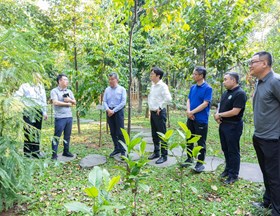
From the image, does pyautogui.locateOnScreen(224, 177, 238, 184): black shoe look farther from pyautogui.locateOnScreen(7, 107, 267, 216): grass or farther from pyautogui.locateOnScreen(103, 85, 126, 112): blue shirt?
pyautogui.locateOnScreen(103, 85, 126, 112): blue shirt

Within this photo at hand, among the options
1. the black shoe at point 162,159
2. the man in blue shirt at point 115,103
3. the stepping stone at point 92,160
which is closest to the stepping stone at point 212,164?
the black shoe at point 162,159

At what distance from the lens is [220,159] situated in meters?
4.55

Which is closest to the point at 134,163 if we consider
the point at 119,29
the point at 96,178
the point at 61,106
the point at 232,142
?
the point at 96,178

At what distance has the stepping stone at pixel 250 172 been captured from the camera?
3.64m

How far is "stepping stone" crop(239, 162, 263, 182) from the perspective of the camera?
3.64m

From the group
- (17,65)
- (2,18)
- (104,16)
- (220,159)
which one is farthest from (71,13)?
(220,159)

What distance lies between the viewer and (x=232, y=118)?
3.32 metres

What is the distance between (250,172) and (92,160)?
280 cm

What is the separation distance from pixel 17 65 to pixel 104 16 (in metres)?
3.09

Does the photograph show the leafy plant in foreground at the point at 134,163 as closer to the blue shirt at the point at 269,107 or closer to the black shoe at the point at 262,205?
the blue shirt at the point at 269,107

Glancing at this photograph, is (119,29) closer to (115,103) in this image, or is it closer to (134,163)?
(115,103)

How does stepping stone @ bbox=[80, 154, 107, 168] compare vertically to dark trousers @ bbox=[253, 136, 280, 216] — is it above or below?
below

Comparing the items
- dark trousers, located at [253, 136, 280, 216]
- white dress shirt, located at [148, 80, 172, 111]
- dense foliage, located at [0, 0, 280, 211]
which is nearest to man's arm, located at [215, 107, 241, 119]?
dark trousers, located at [253, 136, 280, 216]

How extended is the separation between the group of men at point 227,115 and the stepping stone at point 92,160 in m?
0.28
